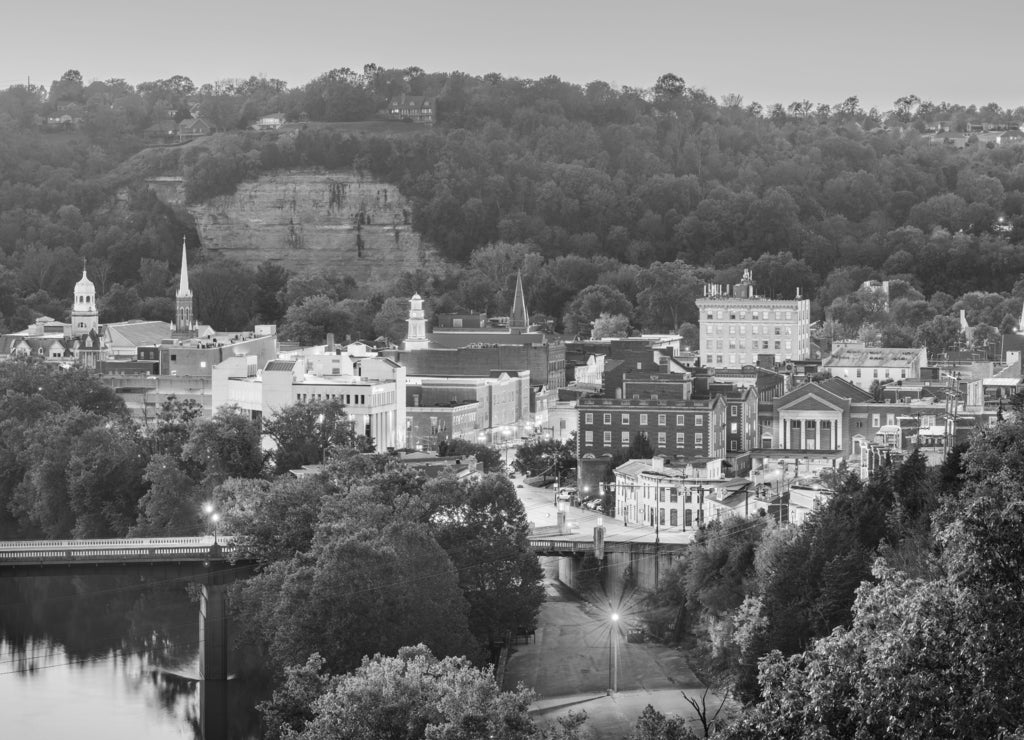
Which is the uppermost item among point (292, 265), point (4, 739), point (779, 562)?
point (292, 265)

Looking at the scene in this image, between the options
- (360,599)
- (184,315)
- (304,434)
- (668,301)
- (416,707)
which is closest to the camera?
(416,707)

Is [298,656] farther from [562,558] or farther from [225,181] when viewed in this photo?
[225,181]

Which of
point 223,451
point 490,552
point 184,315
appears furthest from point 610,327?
point 490,552

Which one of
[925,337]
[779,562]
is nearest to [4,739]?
[779,562]

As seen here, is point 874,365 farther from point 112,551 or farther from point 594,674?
point 112,551

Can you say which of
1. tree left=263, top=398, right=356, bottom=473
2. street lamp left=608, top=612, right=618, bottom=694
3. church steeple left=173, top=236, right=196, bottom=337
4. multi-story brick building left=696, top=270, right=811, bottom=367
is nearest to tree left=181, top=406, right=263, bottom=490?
tree left=263, top=398, right=356, bottom=473

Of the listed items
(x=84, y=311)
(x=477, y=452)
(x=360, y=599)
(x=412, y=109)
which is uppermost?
(x=412, y=109)
